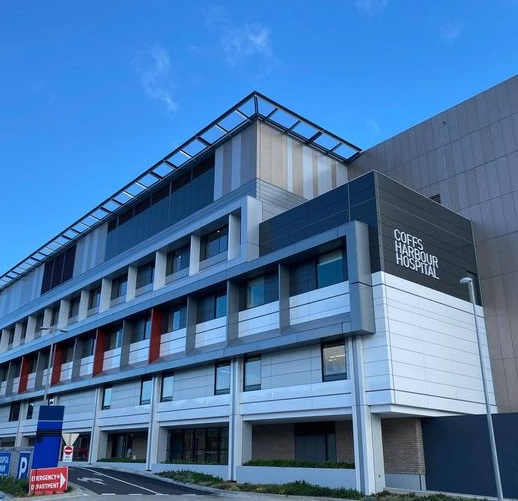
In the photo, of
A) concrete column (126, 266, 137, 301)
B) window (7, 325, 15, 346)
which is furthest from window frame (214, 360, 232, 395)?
window (7, 325, 15, 346)

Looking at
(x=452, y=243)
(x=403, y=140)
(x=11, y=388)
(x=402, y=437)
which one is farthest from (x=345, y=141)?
(x=11, y=388)

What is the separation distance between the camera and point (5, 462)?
26500 mm

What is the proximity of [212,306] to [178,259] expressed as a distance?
19.0ft

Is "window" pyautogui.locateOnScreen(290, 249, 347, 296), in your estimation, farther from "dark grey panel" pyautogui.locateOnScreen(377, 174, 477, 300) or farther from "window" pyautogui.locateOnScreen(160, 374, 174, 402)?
"window" pyautogui.locateOnScreen(160, 374, 174, 402)

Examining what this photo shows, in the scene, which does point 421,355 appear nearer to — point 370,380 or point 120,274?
point 370,380

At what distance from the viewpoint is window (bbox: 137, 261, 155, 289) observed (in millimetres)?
39125

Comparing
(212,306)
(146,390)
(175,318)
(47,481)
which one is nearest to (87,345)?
(146,390)

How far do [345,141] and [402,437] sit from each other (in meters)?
19.5

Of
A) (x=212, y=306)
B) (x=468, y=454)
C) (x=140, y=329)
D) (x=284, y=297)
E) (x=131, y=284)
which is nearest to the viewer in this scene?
(x=468, y=454)

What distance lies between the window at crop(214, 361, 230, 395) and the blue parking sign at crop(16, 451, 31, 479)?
9.63 meters

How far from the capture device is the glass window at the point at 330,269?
25625 mm

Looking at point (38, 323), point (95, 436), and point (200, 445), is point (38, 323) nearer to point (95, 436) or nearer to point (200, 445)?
point (95, 436)

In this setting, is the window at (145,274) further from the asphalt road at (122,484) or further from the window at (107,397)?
the asphalt road at (122,484)

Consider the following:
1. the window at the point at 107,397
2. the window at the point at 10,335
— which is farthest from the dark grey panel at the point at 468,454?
the window at the point at 10,335
